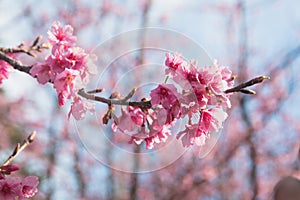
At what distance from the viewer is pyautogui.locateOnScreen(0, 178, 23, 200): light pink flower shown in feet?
5.96

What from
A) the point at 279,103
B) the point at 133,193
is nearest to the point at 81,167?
the point at 133,193

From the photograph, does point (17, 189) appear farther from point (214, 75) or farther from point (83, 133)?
point (214, 75)

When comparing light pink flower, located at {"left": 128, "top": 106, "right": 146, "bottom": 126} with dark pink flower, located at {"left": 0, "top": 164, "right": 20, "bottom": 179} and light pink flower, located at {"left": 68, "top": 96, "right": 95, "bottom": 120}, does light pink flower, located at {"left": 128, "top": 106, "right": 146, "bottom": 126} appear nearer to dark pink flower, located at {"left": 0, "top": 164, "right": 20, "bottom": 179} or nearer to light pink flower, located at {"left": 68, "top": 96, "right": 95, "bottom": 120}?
light pink flower, located at {"left": 68, "top": 96, "right": 95, "bottom": 120}

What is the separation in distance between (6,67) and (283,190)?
1.35 metres

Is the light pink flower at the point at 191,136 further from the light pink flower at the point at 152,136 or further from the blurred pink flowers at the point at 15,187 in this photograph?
the blurred pink flowers at the point at 15,187

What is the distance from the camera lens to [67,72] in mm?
1748

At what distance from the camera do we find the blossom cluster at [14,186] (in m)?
1.82

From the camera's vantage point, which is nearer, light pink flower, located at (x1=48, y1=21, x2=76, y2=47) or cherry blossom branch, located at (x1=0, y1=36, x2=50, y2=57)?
light pink flower, located at (x1=48, y1=21, x2=76, y2=47)

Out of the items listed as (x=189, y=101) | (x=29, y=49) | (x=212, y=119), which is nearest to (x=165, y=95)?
(x=189, y=101)

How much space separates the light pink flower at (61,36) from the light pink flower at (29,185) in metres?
0.51

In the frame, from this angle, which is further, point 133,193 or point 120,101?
point 133,193

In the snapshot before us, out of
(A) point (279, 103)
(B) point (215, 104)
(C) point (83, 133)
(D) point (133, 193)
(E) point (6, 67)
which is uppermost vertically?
(A) point (279, 103)

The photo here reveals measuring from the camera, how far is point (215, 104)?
1.71 m

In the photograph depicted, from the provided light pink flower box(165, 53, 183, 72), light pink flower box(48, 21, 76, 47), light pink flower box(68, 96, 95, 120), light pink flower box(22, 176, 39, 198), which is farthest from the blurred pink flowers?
light pink flower box(165, 53, 183, 72)
